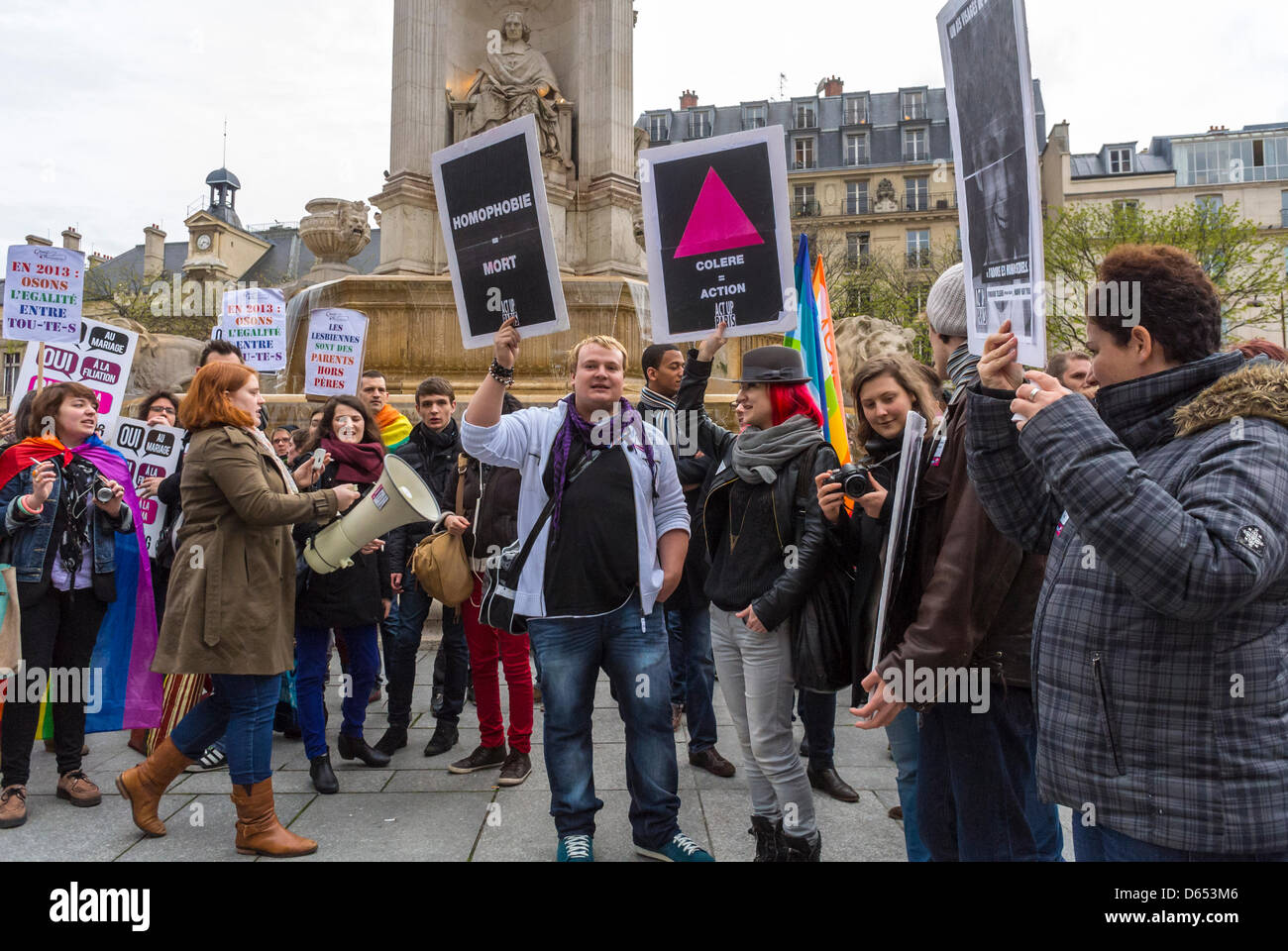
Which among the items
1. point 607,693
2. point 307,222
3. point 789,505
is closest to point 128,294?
point 307,222

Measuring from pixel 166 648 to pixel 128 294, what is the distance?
40929 millimetres

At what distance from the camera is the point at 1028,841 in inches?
105

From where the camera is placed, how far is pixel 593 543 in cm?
372

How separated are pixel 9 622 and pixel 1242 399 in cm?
517

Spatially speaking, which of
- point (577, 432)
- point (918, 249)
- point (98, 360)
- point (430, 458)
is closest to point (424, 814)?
point (577, 432)

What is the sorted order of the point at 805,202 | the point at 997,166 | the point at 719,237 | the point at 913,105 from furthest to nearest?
the point at 913,105, the point at 805,202, the point at 719,237, the point at 997,166

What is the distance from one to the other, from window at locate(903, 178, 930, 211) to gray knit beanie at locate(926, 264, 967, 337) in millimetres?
59562

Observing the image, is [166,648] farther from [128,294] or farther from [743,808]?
[128,294]

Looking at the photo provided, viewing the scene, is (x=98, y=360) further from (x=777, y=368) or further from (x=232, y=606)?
(x=777, y=368)

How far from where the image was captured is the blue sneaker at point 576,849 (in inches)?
141

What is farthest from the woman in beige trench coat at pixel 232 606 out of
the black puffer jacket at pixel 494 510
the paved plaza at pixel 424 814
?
the black puffer jacket at pixel 494 510

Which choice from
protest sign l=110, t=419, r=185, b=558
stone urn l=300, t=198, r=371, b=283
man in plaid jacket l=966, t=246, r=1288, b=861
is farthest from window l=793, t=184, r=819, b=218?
man in plaid jacket l=966, t=246, r=1288, b=861

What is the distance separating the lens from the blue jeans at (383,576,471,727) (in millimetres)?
5414

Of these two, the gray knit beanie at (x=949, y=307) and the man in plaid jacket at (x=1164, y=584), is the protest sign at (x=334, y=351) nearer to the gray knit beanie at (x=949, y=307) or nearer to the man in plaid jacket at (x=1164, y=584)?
the gray knit beanie at (x=949, y=307)
